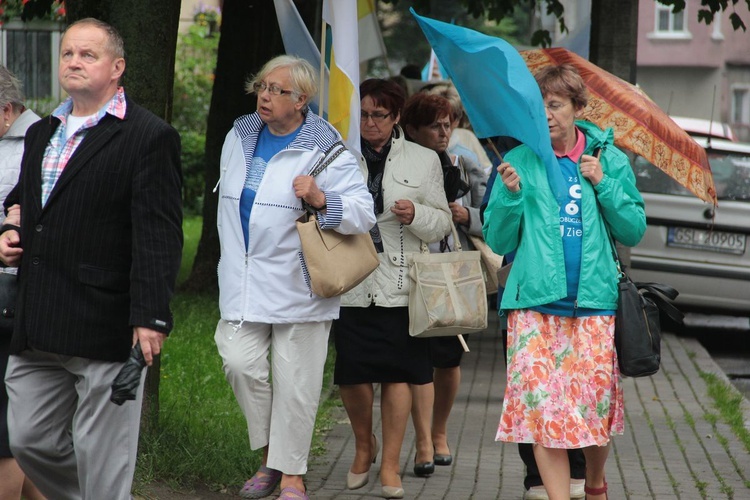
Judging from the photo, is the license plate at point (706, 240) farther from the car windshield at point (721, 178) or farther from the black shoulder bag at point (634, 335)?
the black shoulder bag at point (634, 335)

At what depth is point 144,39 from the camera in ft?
18.4

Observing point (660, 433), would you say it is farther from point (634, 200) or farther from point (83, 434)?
point (83, 434)

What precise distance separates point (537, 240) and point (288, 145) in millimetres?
1248

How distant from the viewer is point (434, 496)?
19.7ft

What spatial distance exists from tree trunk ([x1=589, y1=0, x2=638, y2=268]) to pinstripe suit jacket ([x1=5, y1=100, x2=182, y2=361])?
5321 mm

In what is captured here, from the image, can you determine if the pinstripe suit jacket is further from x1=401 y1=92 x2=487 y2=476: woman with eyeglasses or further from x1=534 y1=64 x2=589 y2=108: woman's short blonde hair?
x1=401 y1=92 x2=487 y2=476: woman with eyeglasses

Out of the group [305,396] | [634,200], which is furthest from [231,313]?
[634,200]

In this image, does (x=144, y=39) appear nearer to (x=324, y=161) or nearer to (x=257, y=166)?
(x=257, y=166)

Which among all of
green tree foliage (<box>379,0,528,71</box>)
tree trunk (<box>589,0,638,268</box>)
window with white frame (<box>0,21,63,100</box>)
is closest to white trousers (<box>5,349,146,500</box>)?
tree trunk (<box>589,0,638,268</box>)

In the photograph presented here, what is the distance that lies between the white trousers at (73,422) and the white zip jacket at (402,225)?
6.38 ft

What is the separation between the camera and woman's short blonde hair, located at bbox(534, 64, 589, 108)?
5012mm

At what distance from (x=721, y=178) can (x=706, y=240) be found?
0.62 m

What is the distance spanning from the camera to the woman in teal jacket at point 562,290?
4.91 meters

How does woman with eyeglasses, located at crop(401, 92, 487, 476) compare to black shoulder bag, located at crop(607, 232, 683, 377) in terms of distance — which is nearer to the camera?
black shoulder bag, located at crop(607, 232, 683, 377)
